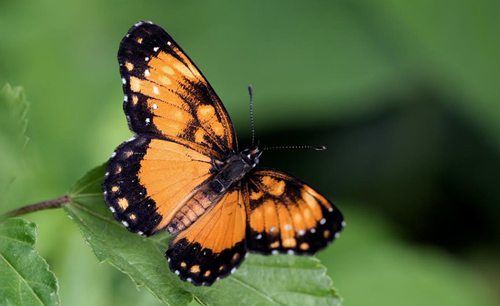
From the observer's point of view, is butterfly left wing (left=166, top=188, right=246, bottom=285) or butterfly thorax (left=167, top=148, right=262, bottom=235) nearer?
butterfly left wing (left=166, top=188, right=246, bottom=285)

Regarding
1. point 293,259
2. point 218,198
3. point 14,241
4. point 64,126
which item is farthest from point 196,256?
point 64,126

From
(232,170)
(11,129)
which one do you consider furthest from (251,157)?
(11,129)

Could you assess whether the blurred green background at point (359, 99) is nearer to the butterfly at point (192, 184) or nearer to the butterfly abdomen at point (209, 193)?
the butterfly at point (192, 184)

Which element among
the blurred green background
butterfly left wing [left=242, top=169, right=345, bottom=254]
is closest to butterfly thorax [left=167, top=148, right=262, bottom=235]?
butterfly left wing [left=242, top=169, right=345, bottom=254]

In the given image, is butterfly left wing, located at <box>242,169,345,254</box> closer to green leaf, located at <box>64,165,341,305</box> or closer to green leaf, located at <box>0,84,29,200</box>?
green leaf, located at <box>64,165,341,305</box>

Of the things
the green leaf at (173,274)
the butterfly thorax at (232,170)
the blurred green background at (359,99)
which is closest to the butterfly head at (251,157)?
the butterfly thorax at (232,170)

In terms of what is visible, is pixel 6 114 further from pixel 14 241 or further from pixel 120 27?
pixel 120 27
